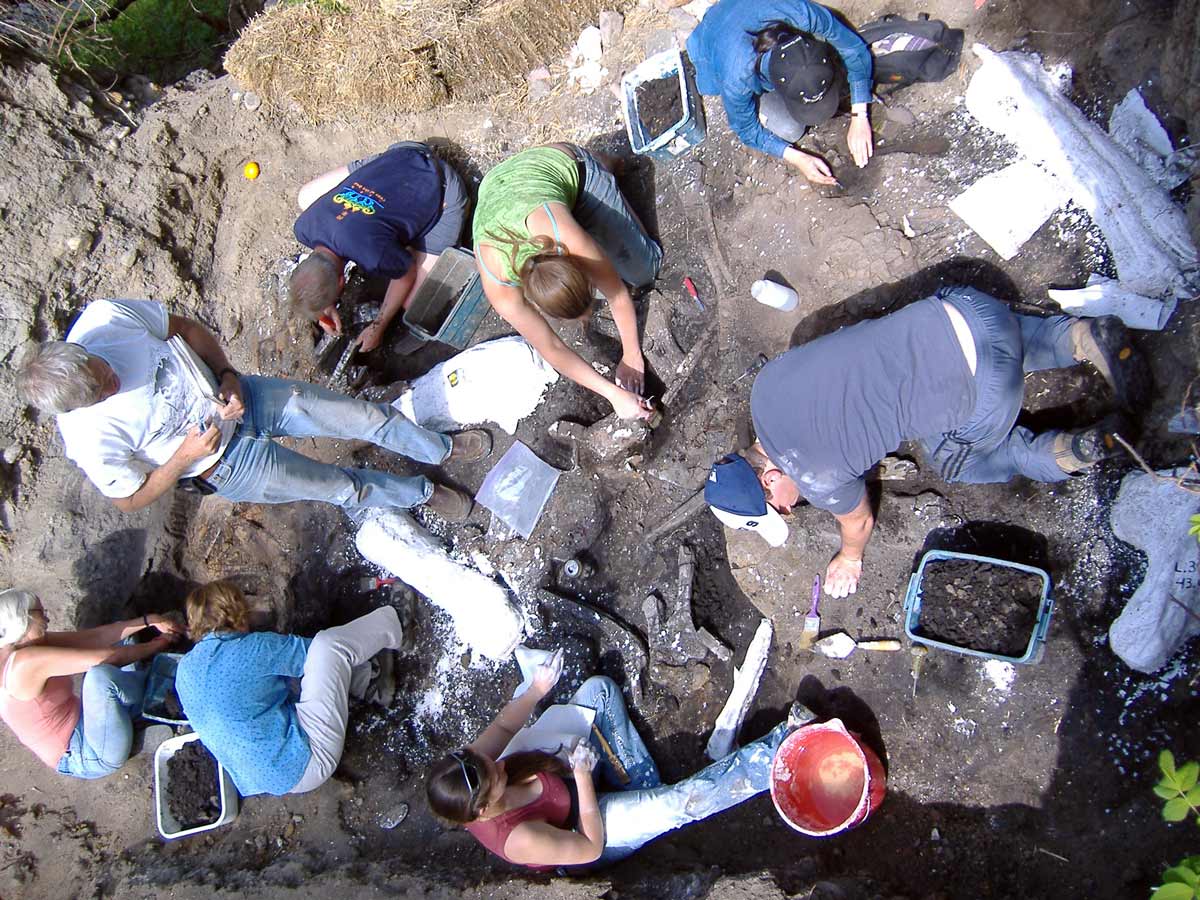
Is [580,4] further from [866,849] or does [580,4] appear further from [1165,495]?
[866,849]

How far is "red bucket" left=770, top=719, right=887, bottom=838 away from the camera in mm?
2906

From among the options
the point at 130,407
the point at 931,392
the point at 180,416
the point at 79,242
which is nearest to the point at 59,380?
the point at 130,407

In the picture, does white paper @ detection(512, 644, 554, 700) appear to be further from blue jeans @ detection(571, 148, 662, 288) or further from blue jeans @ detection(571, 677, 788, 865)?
blue jeans @ detection(571, 148, 662, 288)

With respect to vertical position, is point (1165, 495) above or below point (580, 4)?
below

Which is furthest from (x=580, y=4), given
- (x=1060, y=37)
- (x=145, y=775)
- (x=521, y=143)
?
(x=145, y=775)

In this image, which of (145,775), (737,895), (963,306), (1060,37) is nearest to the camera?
(963,306)

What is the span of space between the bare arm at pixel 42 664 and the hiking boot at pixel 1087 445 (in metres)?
4.62

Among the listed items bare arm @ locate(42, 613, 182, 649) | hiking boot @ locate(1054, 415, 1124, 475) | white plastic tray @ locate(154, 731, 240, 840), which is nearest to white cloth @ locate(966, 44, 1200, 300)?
hiking boot @ locate(1054, 415, 1124, 475)

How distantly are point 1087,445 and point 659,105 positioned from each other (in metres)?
3.08

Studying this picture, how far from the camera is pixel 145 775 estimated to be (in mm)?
4191

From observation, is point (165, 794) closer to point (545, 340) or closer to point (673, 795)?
point (673, 795)

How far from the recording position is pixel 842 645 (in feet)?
10.8

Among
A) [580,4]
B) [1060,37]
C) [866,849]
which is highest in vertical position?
[580,4]

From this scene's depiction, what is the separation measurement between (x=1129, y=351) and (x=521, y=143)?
3.97 metres
